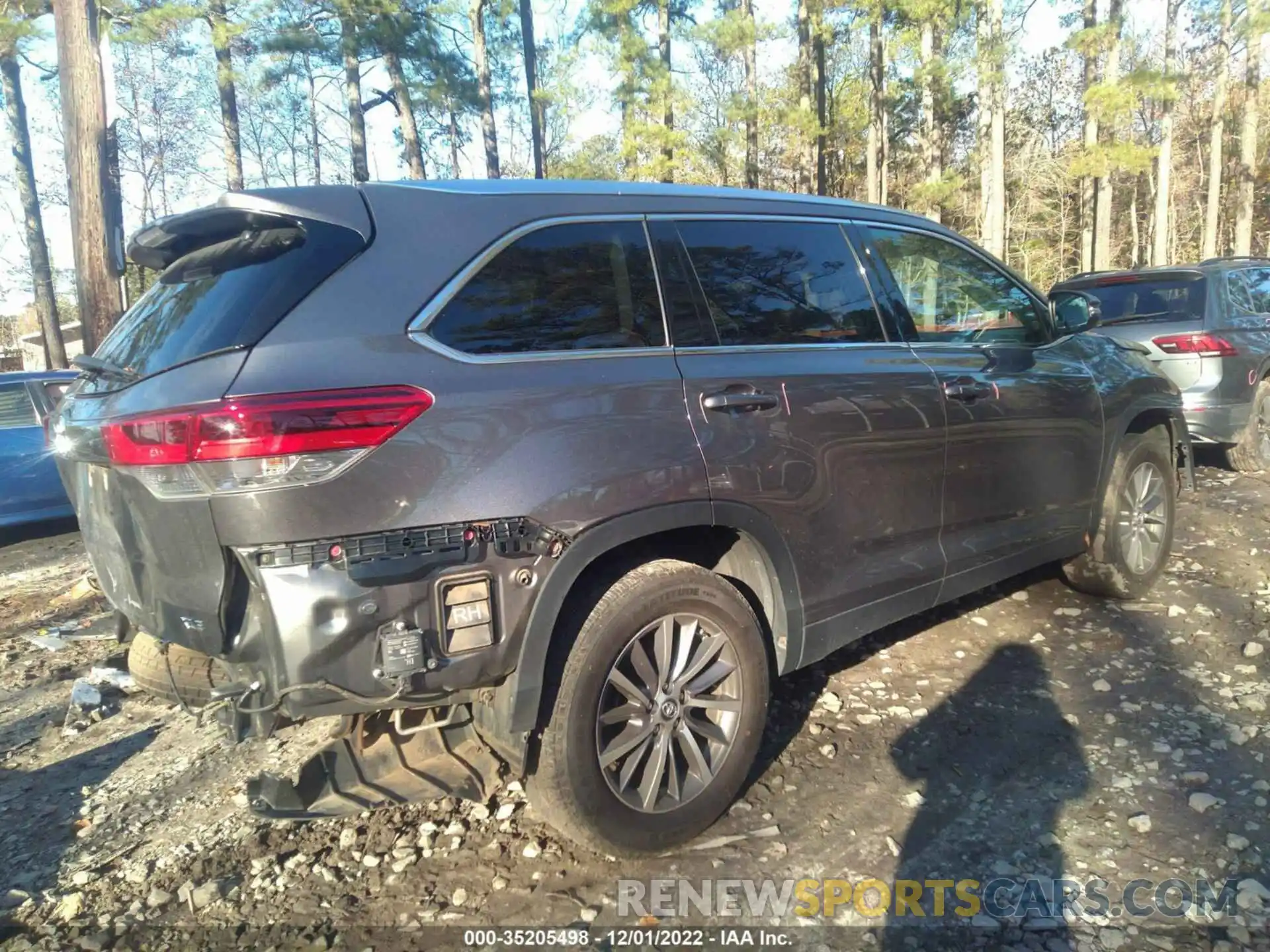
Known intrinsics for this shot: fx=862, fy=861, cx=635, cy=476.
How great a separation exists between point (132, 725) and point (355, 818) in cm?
150

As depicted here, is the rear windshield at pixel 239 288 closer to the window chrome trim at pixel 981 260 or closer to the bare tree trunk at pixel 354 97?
the window chrome trim at pixel 981 260

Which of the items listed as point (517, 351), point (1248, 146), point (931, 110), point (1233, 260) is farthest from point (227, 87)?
point (1248, 146)

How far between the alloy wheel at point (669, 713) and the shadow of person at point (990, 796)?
2.21 ft

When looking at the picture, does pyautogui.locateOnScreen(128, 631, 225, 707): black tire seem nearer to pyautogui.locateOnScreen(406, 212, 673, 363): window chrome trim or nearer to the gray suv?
the gray suv

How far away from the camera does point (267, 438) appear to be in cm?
203

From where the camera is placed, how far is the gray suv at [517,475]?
6.87ft

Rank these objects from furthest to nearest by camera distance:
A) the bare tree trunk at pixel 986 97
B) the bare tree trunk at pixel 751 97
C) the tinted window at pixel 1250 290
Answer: the bare tree trunk at pixel 751 97 < the bare tree trunk at pixel 986 97 < the tinted window at pixel 1250 290

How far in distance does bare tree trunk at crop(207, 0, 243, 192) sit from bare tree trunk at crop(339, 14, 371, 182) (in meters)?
2.41

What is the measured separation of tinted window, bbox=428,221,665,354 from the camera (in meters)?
2.37

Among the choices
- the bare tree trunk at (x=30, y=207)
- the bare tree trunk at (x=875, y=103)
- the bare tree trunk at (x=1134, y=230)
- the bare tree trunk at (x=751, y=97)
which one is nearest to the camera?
the bare tree trunk at (x=875, y=103)

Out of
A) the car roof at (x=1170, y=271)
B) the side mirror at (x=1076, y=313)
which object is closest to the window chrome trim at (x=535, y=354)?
the side mirror at (x=1076, y=313)

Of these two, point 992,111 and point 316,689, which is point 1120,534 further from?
point 992,111

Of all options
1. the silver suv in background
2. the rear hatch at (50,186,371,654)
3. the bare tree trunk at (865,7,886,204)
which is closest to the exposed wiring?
the rear hatch at (50,186,371,654)

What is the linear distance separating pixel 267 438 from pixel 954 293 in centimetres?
312
